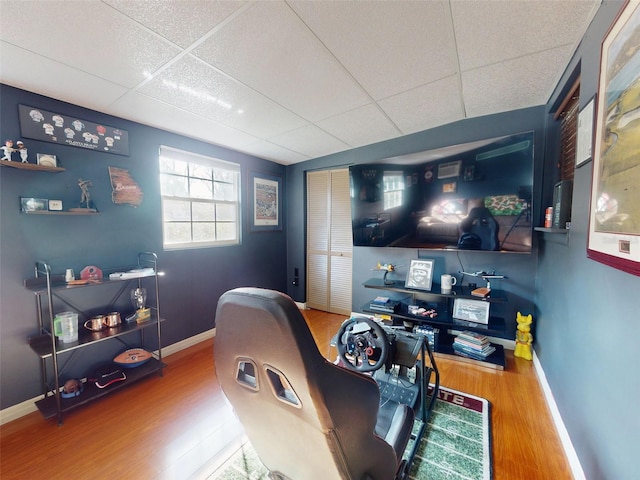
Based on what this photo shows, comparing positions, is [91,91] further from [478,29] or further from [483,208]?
[483,208]

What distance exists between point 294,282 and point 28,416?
9.69ft

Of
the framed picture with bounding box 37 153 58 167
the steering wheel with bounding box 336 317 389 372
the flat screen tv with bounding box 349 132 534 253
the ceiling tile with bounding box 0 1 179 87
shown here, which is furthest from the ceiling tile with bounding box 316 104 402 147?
the framed picture with bounding box 37 153 58 167

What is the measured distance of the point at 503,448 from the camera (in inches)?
59.0

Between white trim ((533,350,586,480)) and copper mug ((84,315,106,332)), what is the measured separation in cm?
323

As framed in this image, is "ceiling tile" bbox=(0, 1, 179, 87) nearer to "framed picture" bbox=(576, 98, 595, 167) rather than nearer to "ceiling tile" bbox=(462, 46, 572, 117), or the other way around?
"ceiling tile" bbox=(462, 46, 572, 117)

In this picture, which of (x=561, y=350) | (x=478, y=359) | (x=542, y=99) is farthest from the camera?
(x=478, y=359)

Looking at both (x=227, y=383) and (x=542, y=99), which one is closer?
(x=227, y=383)

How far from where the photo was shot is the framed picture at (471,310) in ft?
8.16

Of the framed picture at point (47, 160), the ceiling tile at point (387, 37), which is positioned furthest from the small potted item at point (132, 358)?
the ceiling tile at point (387, 37)

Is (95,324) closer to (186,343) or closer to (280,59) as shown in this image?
(186,343)

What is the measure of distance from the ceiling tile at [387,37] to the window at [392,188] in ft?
3.49

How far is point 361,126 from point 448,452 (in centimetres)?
276

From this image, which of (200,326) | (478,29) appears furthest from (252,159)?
(478,29)

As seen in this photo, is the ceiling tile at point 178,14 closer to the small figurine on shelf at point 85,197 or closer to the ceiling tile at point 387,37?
the ceiling tile at point 387,37
